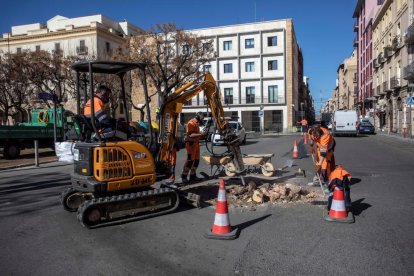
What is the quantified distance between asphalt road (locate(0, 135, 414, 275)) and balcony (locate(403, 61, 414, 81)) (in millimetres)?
30129

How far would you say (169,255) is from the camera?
4785 millimetres

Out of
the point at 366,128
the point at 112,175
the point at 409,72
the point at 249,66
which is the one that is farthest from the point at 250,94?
the point at 112,175

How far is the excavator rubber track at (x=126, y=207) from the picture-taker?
588 cm

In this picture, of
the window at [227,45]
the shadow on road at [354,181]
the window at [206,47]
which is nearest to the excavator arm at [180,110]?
the shadow on road at [354,181]

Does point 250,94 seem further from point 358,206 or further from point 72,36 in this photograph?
point 358,206

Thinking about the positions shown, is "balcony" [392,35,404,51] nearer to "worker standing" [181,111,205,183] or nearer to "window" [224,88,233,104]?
"window" [224,88,233,104]

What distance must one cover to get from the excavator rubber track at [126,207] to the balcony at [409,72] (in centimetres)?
3350

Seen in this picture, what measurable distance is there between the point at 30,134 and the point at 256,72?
137 ft

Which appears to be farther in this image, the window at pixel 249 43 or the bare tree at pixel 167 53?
the window at pixel 249 43

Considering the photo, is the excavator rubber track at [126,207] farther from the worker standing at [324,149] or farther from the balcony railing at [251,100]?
the balcony railing at [251,100]

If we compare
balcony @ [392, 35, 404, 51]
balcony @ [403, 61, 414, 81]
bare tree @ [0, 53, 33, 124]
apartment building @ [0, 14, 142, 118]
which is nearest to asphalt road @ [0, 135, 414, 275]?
bare tree @ [0, 53, 33, 124]

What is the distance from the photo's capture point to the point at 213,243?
5199 millimetres

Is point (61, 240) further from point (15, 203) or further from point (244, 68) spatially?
point (244, 68)

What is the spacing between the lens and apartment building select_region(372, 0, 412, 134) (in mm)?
38312
